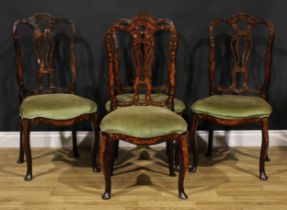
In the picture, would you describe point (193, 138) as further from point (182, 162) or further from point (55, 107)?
point (55, 107)

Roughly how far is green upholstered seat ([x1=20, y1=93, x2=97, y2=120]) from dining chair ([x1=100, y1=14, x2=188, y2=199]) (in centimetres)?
20

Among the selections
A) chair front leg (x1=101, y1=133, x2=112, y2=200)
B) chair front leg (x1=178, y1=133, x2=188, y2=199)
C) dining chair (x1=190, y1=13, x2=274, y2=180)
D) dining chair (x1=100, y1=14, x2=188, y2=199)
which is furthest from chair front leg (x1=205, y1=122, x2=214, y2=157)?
chair front leg (x1=101, y1=133, x2=112, y2=200)

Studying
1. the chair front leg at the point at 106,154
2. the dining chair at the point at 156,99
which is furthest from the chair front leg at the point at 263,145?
the chair front leg at the point at 106,154

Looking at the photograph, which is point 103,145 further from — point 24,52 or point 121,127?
point 24,52

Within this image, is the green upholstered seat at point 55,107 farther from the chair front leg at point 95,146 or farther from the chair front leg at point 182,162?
the chair front leg at point 182,162

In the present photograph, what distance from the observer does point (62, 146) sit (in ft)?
12.5

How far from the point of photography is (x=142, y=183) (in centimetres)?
313

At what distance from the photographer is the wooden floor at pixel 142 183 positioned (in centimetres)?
284

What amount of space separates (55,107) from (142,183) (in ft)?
2.57

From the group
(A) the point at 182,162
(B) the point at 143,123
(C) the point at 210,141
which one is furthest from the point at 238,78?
(B) the point at 143,123

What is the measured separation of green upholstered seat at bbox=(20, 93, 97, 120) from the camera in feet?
9.93

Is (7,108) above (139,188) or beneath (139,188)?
above

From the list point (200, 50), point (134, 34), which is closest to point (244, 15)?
point (200, 50)

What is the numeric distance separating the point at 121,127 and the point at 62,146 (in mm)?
1212
